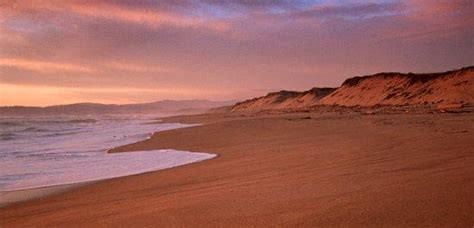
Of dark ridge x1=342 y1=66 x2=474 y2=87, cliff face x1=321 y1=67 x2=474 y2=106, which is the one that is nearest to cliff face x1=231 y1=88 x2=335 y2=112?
dark ridge x1=342 y1=66 x2=474 y2=87

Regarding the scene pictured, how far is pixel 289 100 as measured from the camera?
70.9 meters

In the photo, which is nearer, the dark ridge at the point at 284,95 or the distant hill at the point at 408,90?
the distant hill at the point at 408,90

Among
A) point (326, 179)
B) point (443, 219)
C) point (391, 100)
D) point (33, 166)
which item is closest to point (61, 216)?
point (326, 179)

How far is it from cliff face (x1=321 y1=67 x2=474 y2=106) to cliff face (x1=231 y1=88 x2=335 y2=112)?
22.6 feet

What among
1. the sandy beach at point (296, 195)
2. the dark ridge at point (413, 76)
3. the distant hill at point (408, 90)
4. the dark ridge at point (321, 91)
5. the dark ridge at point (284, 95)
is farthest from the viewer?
the dark ridge at point (284, 95)

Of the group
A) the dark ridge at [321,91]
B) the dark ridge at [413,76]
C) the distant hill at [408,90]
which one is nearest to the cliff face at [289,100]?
the dark ridge at [321,91]

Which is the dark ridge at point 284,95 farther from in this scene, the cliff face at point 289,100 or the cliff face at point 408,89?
the cliff face at point 408,89

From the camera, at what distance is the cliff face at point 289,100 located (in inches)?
2385

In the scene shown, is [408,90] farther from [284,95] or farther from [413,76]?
[284,95]

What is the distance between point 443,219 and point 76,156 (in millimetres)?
10173

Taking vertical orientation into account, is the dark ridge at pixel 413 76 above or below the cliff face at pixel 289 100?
above

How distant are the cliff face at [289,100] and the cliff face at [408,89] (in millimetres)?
6881

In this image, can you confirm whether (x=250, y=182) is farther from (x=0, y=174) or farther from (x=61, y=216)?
(x=0, y=174)

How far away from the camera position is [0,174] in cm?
858
